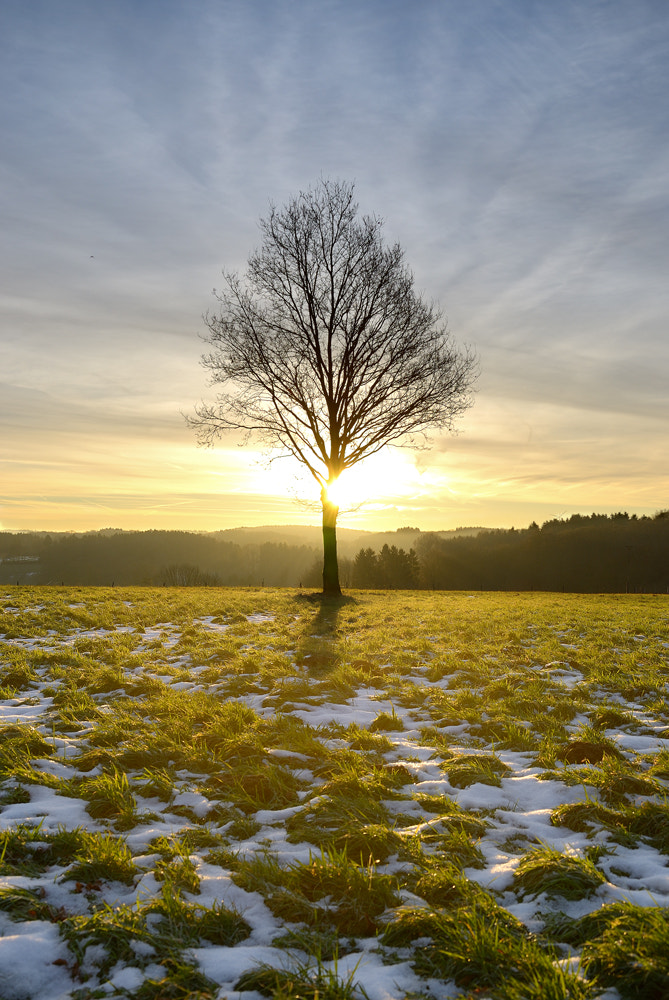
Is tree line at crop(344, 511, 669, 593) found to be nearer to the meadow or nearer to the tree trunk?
the tree trunk

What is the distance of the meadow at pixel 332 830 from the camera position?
8.25ft

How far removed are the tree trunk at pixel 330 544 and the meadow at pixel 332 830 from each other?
12.0 meters

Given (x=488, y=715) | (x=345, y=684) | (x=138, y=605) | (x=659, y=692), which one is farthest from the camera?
(x=138, y=605)

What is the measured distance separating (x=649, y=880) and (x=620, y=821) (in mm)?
710

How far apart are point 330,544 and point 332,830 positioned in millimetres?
16947

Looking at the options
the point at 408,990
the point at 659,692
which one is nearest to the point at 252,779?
the point at 408,990

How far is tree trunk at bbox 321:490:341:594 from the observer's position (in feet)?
66.3

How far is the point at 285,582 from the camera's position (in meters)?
188

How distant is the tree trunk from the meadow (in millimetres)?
11997

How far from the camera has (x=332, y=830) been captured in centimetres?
377

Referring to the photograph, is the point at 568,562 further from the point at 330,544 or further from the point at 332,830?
the point at 332,830

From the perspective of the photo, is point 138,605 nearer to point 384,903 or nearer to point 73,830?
point 73,830

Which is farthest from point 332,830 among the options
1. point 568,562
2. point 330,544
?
point 568,562

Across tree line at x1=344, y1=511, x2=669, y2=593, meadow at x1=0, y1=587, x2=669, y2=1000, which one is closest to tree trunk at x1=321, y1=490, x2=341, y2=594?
meadow at x1=0, y1=587, x2=669, y2=1000
